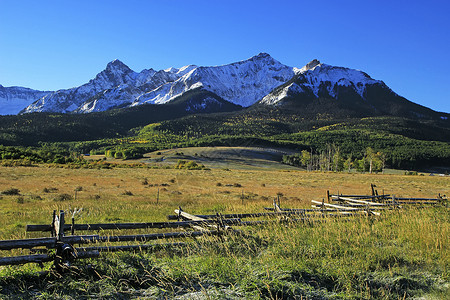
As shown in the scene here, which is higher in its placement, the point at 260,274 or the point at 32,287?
the point at 260,274

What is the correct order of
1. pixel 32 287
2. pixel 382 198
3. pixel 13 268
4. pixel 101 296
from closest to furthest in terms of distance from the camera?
pixel 101 296 → pixel 32 287 → pixel 13 268 → pixel 382 198

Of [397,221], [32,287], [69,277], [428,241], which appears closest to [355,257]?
[428,241]

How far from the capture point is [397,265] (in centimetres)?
635

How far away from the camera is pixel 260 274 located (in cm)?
584

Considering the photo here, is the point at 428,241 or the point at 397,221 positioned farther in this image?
the point at 397,221

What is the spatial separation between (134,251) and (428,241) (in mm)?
7690

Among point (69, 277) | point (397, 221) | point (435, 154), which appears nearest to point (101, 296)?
point (69, 277)

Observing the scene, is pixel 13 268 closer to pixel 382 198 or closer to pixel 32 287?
pixel 32 287

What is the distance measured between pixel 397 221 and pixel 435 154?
18827 centimetres

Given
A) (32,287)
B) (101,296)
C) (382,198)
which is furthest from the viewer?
(382,198)

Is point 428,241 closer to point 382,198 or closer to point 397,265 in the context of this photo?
point 397,265

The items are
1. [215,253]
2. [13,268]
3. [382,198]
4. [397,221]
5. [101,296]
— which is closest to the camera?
[101,296]

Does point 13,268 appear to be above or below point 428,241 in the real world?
below

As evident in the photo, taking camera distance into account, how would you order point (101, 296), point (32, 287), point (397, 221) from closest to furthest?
1. point (101, 296)
2. point (32, 287)
3. point (397, 221)
